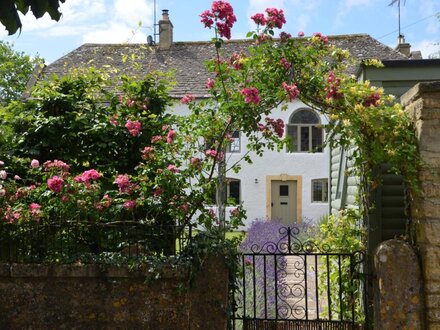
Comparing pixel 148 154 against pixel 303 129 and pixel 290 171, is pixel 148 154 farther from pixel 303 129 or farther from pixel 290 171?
pixel 303 129

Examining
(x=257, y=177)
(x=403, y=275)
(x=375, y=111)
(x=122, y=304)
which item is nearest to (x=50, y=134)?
(x=122, y=304)

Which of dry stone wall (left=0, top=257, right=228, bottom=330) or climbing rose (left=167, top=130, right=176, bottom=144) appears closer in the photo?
dry stone wall (left=0, top=257, right=228, bottom=330)

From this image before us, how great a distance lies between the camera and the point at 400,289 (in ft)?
14.1

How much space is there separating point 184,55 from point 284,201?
761cm

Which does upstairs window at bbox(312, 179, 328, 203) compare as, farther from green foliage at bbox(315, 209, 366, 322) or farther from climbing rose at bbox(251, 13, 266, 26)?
climbing rose at bbox(251, 13, 266, 26)

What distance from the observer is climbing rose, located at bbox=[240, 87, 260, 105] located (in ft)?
15.7

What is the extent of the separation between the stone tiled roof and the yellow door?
5390 mm

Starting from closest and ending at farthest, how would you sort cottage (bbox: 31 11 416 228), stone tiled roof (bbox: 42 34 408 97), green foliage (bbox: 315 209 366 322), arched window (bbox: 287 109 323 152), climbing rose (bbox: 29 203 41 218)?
climbing rose (bbox: 29 203 41 218), green foliage (bbox: 315 209 366 322), stone tiled roof (bbox: 42 34 408 97), cottage (bbox: 31 11 416 228), arched window (bbox: 287 109 323 152)

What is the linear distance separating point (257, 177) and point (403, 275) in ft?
55.1

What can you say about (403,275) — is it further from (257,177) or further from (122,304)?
(257,177)

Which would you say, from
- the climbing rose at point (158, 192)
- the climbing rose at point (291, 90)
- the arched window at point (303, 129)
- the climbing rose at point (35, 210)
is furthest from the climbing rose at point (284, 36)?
the arched window at point (303, 129)

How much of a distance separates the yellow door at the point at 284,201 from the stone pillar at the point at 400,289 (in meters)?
16.9

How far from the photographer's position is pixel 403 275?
4293 millimetres

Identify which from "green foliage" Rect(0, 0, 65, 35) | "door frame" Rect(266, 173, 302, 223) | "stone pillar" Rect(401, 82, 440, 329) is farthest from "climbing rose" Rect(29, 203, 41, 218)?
"door frame" Rect(266, 173, 302, 223)
